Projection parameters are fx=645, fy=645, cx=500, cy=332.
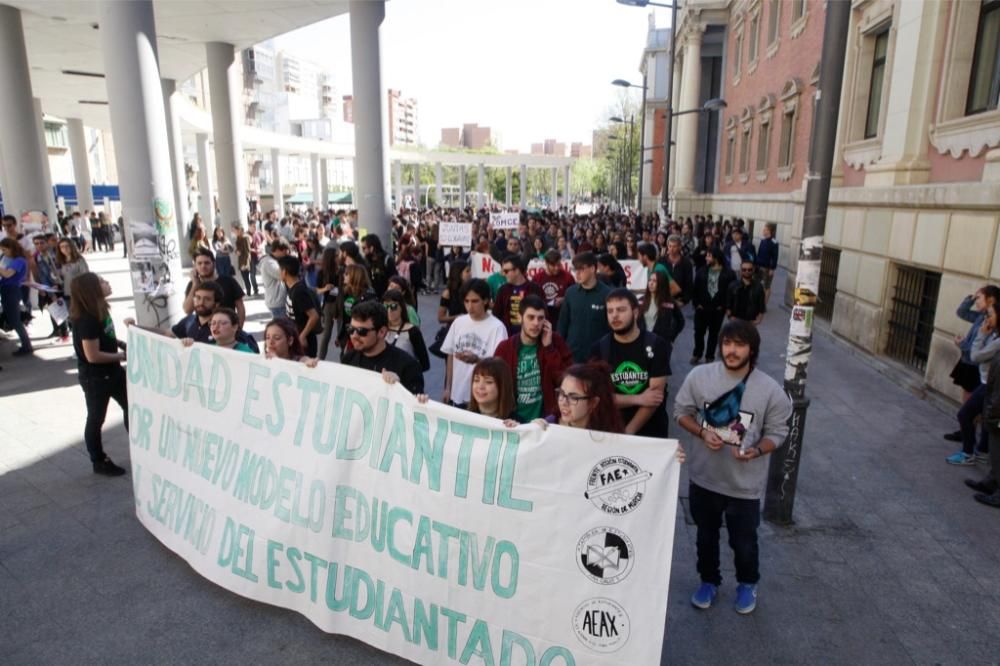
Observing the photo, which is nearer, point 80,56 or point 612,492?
point 612,492

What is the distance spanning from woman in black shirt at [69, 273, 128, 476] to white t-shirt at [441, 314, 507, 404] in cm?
282

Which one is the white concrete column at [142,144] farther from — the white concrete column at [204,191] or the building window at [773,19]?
the building window at [773,19]

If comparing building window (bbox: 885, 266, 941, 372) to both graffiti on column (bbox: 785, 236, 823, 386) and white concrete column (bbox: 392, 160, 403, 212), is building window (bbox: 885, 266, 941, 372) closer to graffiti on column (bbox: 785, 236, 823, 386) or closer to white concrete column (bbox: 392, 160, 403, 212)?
graffiti on column (bbox: 785, 236, 823, 386)

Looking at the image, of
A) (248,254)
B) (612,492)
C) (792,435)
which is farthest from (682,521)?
(248,254)

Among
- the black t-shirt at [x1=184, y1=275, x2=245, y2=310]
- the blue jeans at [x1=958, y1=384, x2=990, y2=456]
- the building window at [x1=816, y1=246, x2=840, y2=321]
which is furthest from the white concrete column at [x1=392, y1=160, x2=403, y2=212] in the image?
the blue jeans at [x1=958, y1=384, x2=990, y2=456]

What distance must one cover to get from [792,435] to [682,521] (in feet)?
3.51

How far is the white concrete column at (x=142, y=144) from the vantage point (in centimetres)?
905

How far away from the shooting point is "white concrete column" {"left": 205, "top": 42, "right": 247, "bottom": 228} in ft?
61.2

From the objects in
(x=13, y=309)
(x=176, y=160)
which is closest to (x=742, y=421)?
(x=13, y=309)

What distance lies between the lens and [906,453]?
6480mm

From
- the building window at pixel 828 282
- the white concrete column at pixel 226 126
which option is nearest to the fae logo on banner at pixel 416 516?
the building window at pixel 828 282

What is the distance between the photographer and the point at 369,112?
42.2ft

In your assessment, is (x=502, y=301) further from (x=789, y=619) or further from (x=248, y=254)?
(x=248, y=254)

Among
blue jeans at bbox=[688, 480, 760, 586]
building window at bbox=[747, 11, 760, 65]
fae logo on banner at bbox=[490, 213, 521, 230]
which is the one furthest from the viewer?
building window at bbox=[747, 11, 760, 65]
